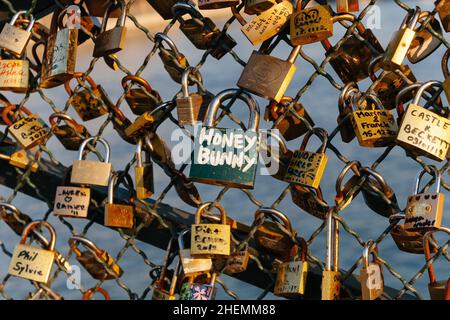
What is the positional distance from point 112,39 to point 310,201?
0.70 meters

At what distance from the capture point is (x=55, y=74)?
10.4 feet

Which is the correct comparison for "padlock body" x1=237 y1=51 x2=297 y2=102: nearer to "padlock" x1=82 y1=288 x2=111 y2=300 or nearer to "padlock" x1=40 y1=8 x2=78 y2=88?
"padlock" x1=40 y1=8 x2=78 y2=88

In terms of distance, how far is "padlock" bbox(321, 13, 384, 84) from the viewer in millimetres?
2799

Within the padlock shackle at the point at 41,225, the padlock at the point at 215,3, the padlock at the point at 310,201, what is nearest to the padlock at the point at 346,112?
the padlock at the point at 310,201

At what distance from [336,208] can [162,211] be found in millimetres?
544

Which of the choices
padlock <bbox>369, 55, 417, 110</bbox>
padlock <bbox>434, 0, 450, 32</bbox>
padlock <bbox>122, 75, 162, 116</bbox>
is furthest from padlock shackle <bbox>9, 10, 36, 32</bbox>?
padlock <bbox>434, 0, 450, 32</bbox>

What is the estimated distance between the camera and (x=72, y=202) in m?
3.08

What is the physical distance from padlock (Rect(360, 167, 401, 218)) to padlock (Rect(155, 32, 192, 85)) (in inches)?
24.1

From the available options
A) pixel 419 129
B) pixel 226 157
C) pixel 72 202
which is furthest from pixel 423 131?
pixel 72 202

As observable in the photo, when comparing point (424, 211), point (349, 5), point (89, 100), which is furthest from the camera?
point (89, 100)

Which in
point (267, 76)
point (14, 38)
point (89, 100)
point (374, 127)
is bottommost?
point (374, 127)

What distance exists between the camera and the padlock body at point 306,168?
2705mm

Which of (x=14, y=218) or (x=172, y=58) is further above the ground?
(x=172, y=58)

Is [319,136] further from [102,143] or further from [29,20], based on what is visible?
[29,20]
